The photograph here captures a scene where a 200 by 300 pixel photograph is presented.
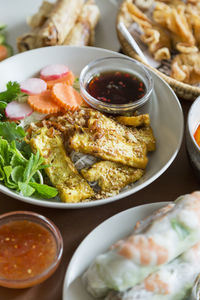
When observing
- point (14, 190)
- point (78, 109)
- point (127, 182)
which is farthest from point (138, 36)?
point (14, 190)

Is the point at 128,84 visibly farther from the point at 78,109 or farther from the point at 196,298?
the point at 196,298

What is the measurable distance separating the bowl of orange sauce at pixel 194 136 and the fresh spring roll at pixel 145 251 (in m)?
0.43

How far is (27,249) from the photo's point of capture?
1743mm

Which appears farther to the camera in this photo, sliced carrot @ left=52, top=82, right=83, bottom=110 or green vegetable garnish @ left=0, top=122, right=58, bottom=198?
sliced carrot @ left=52, top=82, right=83, bottom=110

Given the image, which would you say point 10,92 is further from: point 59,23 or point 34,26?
point 34,26

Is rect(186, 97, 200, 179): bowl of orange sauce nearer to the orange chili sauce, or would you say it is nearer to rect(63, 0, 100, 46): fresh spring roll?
the orange chili sauce

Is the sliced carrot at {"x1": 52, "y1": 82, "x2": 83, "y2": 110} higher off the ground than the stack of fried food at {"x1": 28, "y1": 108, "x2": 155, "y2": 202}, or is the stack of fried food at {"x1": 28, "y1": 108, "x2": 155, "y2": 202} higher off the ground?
the sliced carrot at {"x1": 52, "y1": 82, "x2": 83, "y2": 110}

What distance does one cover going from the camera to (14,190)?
6.48ft

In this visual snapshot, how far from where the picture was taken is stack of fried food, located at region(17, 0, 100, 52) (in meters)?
2.91

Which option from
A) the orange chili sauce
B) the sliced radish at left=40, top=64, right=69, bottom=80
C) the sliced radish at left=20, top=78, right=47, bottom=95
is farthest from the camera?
the sliced radish at left=40, top=64, right=69, bottom=80

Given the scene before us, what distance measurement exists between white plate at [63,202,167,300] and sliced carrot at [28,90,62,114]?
0.83m

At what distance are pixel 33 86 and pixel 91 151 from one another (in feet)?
2.20

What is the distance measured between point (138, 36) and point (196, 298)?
210 centimetres

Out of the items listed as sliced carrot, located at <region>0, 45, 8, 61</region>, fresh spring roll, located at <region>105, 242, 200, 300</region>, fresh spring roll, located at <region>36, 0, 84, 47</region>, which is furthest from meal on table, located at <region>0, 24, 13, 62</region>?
fresh spring roll, located at <region>105, 242, 200, 300</region>
